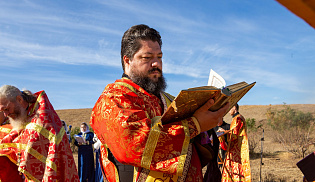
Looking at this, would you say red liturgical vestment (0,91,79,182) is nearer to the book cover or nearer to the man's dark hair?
the man's dark hair

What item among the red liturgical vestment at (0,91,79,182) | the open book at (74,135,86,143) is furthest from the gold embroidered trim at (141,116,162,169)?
the open book at (74,135,86,143)

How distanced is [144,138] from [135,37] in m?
0.94

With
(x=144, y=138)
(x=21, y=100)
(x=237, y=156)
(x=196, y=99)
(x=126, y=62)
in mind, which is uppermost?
(x=126, y=62)

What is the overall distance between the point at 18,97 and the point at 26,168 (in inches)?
35.7

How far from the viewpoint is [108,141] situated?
7.81 ft

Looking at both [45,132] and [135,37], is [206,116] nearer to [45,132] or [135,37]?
[135,37]

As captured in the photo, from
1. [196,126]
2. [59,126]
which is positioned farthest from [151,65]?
[59,126]

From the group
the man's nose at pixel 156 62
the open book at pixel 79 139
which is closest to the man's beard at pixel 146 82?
the man's nose at pixel 156 62

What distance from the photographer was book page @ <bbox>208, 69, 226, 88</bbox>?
253cm

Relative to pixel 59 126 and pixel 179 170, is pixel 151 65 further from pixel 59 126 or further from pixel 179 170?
pixel 59 126

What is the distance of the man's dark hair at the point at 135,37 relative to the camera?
278 centimetres

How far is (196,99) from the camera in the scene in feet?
7.48

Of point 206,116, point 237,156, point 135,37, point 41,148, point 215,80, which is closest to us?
point 206,116

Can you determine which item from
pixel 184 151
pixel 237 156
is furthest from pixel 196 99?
pixel 237 156
